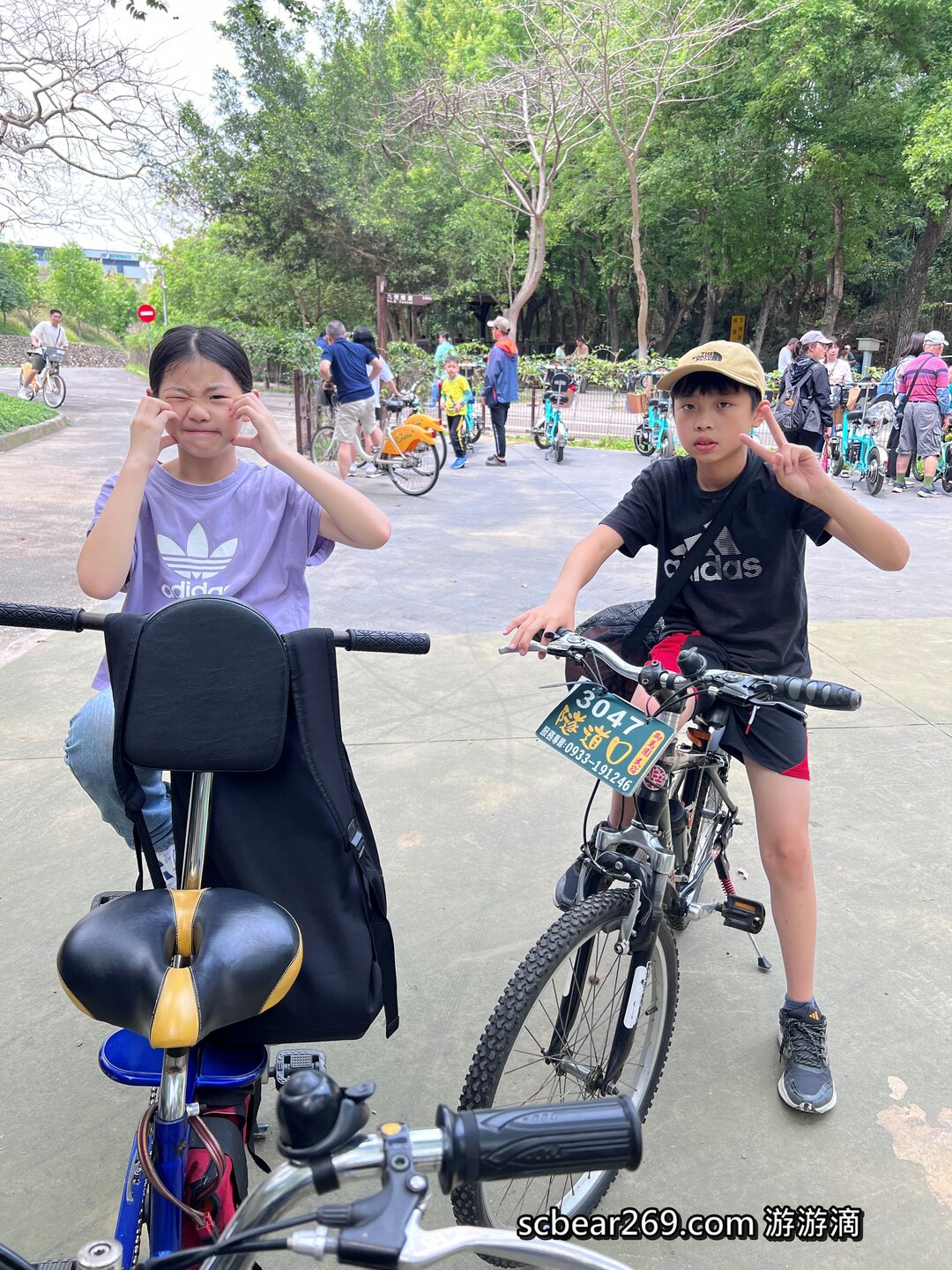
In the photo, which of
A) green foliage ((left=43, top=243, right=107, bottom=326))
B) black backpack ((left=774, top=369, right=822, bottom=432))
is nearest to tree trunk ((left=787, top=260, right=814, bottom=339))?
black backpack ((left=774, top=369, right=822, bottom=432))

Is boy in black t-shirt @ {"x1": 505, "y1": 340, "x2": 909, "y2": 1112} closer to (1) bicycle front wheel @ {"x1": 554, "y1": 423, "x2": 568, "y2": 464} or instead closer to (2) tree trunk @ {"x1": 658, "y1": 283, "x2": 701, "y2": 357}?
(1) bicycle front wheel @ {"x1": 554, "y1": 423, "x2": 568, "y2": 464}

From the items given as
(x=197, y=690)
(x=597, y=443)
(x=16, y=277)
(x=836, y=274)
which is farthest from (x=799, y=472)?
(x=16, y=277)

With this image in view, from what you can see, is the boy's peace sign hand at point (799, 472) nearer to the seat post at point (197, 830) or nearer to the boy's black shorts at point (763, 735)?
the boy's black shorts at point (763, 735)

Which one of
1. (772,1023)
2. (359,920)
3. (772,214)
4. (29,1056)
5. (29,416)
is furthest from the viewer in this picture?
(772,214)

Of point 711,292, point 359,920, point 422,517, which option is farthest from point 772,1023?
point 711,292

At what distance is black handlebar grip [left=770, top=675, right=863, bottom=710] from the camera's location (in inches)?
72.8

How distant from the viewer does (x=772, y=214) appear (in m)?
29.0

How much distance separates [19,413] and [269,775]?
1639 cm

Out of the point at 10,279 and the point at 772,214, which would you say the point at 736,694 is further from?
the point at 10,279

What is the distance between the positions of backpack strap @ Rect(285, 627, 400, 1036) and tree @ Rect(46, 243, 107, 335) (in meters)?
81.0

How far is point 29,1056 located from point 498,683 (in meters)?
3.07

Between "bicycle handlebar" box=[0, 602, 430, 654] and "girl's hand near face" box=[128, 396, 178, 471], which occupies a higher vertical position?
"girl's hand near face" box=[128, 396, 178, 471]

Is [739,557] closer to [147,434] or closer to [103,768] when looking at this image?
[147,434]

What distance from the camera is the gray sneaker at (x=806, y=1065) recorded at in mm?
2434
